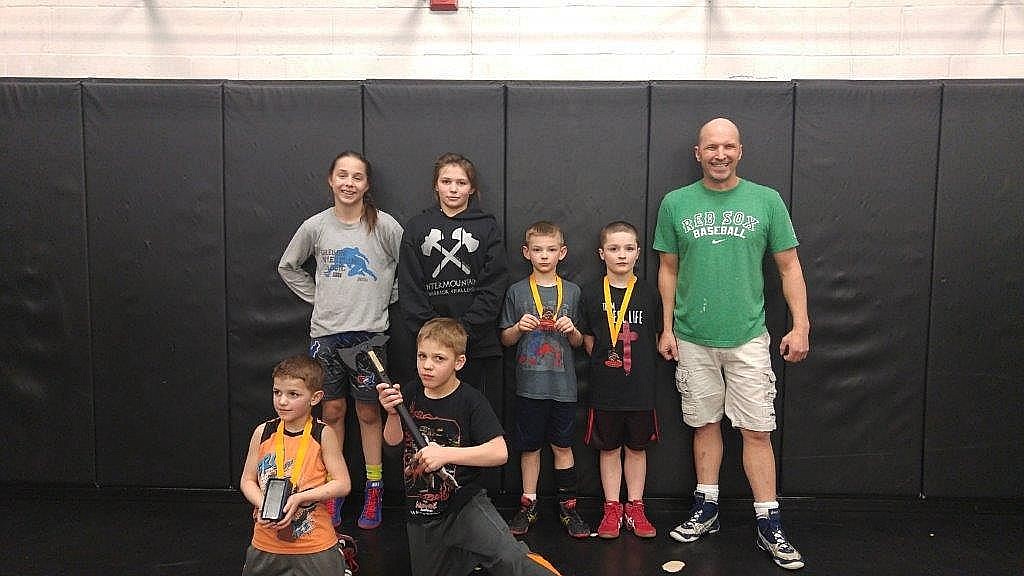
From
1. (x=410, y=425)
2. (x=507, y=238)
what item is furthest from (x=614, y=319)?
(x=410, y=425)

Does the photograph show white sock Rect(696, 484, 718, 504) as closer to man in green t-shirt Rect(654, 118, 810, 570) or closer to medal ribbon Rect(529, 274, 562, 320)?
man in green t-shirt Rect(654, 118, 810, 570)

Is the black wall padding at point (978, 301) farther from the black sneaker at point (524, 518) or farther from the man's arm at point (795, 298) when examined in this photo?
the black sneaker at point (524, 518)

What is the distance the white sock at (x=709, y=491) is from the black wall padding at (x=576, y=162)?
0.66 m

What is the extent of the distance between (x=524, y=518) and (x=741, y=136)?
215cm

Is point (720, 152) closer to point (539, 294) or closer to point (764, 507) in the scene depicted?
point (539, 294)

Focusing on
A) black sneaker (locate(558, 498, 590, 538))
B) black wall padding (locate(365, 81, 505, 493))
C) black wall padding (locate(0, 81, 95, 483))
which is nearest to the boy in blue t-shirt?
black sneaker (locate(558, 498, 590, 538))

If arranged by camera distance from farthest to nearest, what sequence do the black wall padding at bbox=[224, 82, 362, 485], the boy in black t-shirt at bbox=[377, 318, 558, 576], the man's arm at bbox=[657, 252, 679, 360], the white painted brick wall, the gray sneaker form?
the white painted brick wall < the black wall padding at bbox=[224, 82, 362, 485] < the man's arm at bbox=[657, 252, 679, 360] < the gray sneaker < the boy in black t-shirt at bbox=[377, 318, 558, 576]

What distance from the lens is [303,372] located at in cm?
274

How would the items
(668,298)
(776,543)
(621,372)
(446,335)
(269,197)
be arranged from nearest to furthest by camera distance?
(446,335) → (776,543) → (621,372) → (668,298) → (269,197)

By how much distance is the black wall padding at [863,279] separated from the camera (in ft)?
12.2

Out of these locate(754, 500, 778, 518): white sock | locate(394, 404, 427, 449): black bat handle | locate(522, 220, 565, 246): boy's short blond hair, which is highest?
locate(522, 220, 565, 246): boy's short blond hair

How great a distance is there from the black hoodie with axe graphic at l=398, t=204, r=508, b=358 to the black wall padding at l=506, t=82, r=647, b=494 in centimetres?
32

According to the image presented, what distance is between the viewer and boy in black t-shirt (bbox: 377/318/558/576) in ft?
9.01

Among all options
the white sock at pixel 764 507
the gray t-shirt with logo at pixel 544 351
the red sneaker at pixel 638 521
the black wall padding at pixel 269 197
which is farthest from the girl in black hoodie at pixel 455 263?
the white sock at pixel 764 507
